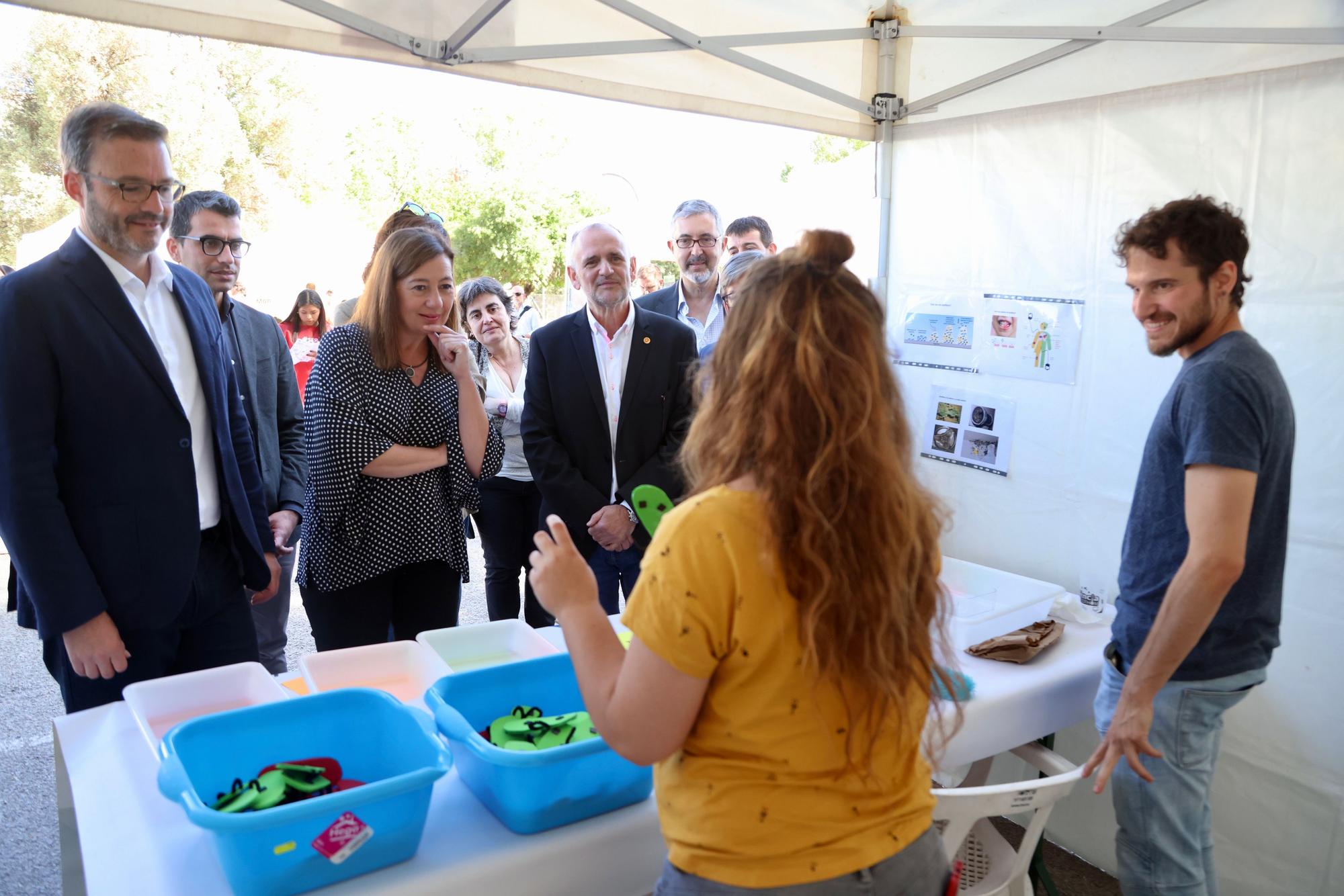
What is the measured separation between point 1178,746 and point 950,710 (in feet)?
1.34

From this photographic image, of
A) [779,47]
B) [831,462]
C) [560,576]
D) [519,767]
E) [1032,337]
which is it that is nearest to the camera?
[831,462]

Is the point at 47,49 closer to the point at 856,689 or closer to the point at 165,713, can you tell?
the point at 165,713

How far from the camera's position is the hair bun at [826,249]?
0.94 metres

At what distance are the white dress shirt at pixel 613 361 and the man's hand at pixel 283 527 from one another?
91cm

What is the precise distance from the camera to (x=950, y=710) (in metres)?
1.77

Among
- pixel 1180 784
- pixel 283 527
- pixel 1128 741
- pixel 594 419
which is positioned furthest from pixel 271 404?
pixel 1180 784

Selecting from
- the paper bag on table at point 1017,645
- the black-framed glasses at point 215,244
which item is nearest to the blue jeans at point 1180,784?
the paper bag on table at point 1017,645

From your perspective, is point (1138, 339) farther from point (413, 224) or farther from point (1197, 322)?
point (413, 224)

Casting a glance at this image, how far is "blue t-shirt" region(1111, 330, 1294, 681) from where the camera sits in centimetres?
151

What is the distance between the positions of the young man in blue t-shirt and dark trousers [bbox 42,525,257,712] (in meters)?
1.75

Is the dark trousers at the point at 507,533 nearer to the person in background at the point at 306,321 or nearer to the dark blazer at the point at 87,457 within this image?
the dark blazer at the point at 87,457

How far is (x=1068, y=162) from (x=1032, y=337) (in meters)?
0.52

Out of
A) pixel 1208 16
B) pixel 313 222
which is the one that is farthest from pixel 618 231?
pixel 313 222

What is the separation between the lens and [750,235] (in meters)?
3.44
